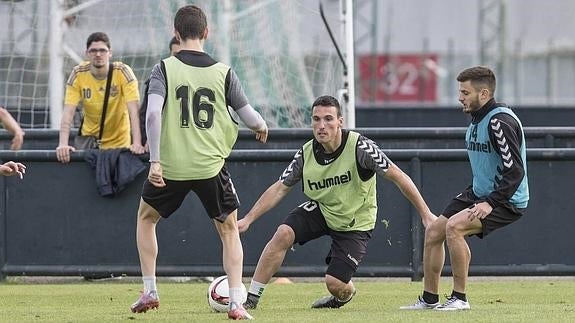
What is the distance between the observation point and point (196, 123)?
982 cm

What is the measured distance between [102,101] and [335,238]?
13.0 ft

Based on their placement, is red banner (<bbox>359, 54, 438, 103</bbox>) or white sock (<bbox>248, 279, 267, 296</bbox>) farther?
red banner (<bbox>359, 54, 438, 103</bbox>)

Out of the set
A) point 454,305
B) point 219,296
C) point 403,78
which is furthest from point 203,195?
point 403,78

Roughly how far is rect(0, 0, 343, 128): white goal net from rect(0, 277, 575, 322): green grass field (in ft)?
14.5

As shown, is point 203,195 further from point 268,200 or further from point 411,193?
point 411,193

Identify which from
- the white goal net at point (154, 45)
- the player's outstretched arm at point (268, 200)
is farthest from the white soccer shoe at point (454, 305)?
the white goal net at point (154, 45)

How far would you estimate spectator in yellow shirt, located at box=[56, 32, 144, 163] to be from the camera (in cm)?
1373

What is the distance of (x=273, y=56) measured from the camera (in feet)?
59.9

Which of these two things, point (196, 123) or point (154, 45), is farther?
point (154, 45)

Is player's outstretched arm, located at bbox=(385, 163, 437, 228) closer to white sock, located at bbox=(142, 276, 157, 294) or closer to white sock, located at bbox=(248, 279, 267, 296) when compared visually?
white sock, located at bbox=(248, 279, 267, 296)

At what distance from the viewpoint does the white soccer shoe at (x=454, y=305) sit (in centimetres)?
1059

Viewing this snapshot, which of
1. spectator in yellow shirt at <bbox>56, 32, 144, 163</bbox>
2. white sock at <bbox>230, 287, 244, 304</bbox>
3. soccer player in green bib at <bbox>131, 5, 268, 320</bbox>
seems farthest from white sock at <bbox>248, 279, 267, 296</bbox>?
spectator in yellow shirt at <bbox>56, 32, 144, 163</bbox>

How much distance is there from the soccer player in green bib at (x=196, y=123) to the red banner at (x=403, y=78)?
22341 millimetres

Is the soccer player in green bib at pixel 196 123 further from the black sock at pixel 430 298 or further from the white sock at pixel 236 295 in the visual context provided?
the black sock at pixel 430 298
